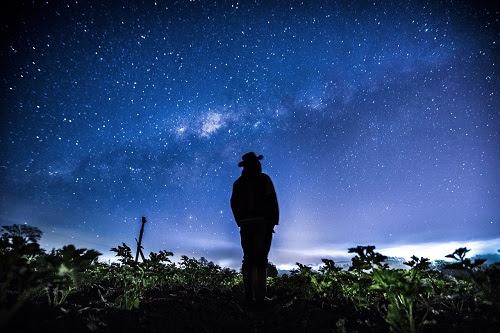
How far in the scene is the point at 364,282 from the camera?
12.7 feet

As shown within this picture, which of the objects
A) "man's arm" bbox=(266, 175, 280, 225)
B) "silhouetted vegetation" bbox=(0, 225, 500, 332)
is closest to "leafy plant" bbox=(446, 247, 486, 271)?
"silhouetted vegetation" bbox=(0, 225, 500, 332)

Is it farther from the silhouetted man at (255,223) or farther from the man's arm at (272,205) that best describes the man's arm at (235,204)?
the man's arm at (272,205)

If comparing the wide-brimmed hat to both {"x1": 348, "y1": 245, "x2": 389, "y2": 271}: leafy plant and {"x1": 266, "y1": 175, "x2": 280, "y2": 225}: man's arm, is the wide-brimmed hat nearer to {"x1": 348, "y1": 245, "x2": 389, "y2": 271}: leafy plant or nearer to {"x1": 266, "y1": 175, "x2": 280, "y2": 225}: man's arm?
Result: {"x1": 266, "y1": 175, "x2": 280, "y2": 225}: man's arm

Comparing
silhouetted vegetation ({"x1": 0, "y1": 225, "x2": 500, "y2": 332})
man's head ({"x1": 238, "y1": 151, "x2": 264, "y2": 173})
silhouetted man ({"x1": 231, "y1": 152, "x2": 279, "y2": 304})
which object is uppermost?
man's head ({"x1": 238, "y1": 151, "x2": 264, "y2": 173})

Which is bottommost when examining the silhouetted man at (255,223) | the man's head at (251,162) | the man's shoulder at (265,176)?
the silhouetted man at (255,223)

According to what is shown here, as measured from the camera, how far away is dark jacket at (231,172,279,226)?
15.8 ft

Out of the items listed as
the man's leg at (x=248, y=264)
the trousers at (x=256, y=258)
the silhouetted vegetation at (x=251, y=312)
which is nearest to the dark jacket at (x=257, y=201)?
the trousers at (x=256, y=258)

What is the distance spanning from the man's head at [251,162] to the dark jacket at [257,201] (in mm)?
132

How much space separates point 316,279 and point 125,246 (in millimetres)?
3862

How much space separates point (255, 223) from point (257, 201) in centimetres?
39

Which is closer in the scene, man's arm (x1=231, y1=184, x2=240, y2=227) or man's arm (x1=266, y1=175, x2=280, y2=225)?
man's arm (x1=266, y1=175, x2=280, y2=225)

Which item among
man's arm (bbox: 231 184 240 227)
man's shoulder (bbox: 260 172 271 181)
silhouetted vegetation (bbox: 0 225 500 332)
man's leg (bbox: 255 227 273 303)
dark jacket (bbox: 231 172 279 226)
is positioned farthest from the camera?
man's arm (bbox: 231 184 240 227)

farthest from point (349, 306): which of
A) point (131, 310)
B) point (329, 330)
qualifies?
point (131, 310)

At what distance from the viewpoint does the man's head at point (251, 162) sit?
5234mm
